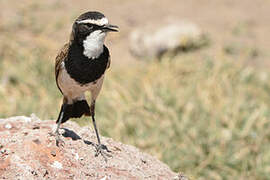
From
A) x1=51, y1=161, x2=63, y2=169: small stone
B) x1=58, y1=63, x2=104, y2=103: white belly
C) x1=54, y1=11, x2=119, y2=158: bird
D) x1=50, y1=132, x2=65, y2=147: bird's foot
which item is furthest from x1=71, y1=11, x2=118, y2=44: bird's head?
x1=51, y1=161, x2=63, y2=169: small stone

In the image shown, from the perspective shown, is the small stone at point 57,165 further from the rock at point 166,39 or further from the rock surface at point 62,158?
the rock at point 166,39

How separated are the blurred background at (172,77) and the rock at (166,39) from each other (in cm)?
2

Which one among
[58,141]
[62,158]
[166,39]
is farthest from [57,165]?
[166,39]

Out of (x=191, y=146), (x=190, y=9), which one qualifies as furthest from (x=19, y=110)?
(x=190, y=9)

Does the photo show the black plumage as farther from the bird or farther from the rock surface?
the rock surface

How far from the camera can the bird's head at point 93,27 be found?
151 inches

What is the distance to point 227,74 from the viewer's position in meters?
9.50

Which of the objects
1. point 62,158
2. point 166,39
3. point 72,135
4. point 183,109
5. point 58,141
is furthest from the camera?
point 166,39

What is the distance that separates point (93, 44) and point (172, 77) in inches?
224

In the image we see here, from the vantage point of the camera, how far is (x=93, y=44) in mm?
3918

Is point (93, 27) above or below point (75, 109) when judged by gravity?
above

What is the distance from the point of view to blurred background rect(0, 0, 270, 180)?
7066 millimetres

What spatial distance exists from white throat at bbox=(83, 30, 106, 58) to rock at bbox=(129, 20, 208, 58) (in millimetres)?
8059

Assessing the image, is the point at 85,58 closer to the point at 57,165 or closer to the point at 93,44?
the point at 93,44
